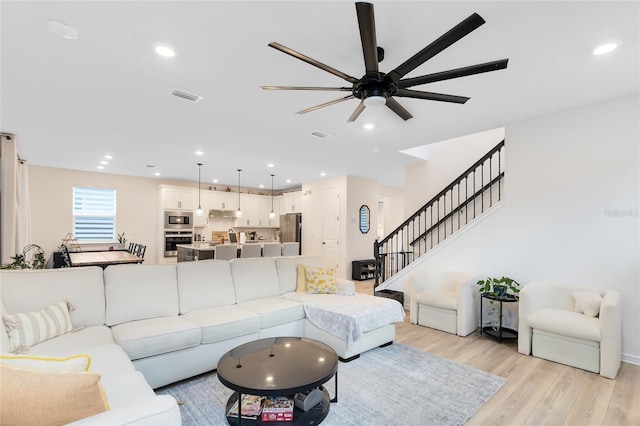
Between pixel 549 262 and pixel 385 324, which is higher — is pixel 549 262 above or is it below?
above

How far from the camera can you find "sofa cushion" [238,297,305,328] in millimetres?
3258

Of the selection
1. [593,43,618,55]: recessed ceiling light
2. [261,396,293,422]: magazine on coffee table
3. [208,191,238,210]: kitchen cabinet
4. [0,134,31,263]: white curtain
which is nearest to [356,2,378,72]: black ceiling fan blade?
[593,43,618,55]: recessed ceiling light

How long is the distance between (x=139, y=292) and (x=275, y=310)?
4.54 feet

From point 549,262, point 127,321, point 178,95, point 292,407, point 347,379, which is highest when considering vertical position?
point 178,95

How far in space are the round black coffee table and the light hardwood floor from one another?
3.88ft

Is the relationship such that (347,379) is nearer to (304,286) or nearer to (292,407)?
(292,407)

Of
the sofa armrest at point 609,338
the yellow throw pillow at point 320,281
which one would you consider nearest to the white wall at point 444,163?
the yellow throw pillow at point 320,281

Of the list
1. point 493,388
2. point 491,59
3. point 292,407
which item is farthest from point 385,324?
point 491,59

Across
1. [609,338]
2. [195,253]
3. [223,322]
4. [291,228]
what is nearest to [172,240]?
[195,253]

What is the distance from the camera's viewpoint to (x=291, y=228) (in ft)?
29.7

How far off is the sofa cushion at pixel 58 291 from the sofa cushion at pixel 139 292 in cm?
8

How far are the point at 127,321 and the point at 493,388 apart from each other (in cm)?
342

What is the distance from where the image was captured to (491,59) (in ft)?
8.20

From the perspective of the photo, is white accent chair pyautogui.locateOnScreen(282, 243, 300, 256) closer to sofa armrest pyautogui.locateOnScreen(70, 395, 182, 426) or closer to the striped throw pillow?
the striped throw pillow
